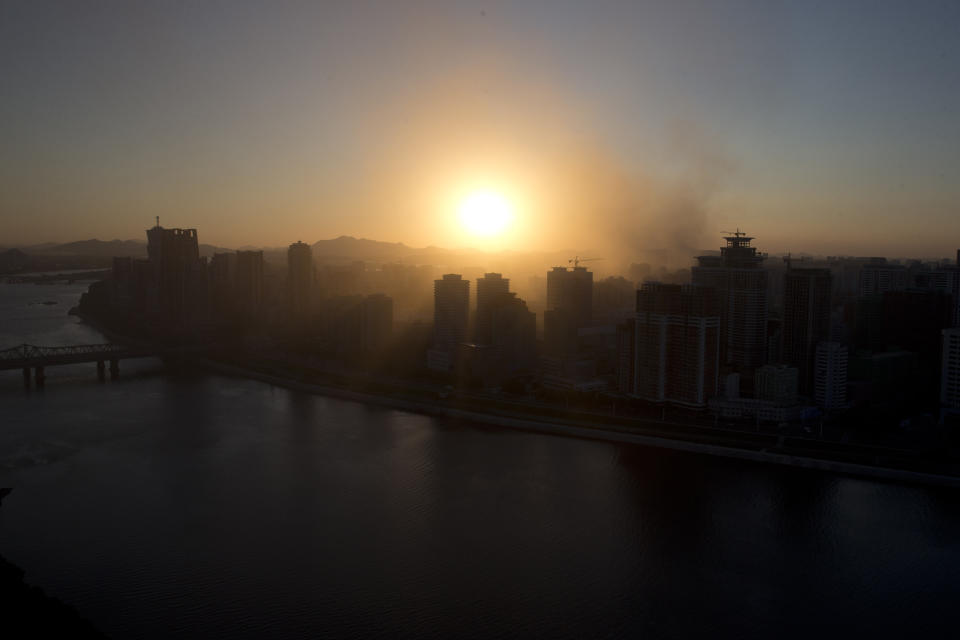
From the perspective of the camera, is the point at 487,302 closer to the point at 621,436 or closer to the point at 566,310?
the point at 566,310

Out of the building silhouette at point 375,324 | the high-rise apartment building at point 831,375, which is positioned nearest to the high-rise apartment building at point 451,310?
the building silhouette at point 375,324

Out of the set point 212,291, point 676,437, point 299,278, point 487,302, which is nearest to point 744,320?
point 676,437

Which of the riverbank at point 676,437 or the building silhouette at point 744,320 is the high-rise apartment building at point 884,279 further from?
the riverbank at point 676,437

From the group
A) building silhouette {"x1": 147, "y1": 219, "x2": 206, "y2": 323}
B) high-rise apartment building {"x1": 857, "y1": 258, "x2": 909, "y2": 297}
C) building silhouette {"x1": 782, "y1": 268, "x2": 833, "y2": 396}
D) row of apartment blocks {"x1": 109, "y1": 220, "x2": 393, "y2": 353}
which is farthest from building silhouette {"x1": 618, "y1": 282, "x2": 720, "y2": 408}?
building silhouette {"x1": 147, "y1": 219, "x2": 206, "y2": 323}

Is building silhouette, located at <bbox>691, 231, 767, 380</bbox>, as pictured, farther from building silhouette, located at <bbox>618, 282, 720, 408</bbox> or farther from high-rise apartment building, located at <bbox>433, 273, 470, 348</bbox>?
high-rise apartment building, located at <bbox>433, 273, 470, 348</bbox>

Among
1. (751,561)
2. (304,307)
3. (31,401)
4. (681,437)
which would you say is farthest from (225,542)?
(304,307)

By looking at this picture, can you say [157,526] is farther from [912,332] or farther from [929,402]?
[912,332]
